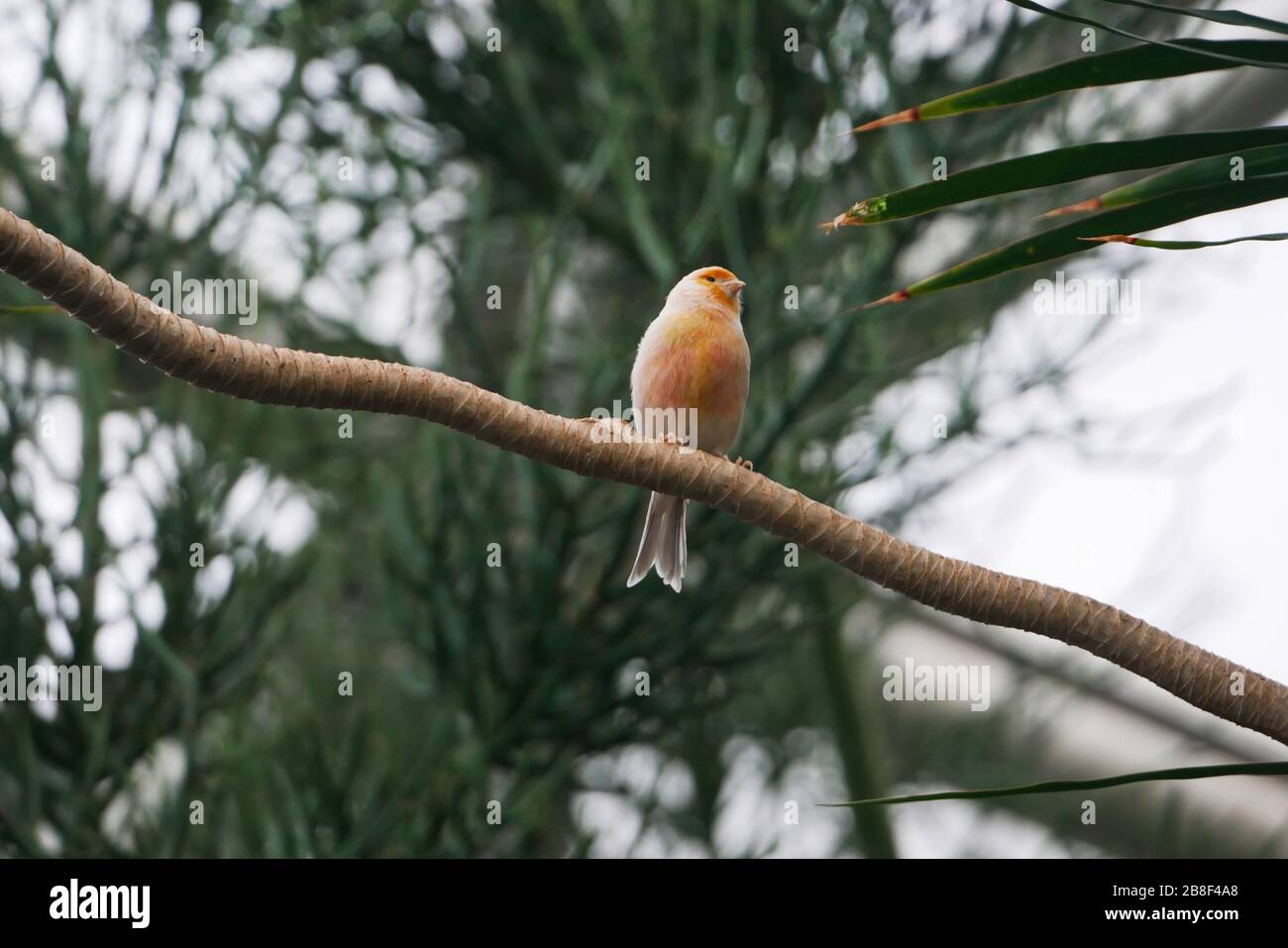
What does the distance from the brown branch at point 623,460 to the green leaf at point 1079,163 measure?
0.41 m

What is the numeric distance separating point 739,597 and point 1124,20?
2.65 m

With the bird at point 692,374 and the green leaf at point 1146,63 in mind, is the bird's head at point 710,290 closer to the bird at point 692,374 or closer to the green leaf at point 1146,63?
the bird at point 692,374

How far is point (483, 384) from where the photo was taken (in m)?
4.34

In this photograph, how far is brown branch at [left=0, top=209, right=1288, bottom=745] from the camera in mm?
1319

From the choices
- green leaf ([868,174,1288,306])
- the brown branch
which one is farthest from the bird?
green leaf ([868,174,1288,306])

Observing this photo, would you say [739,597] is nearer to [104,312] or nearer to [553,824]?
[553,824]

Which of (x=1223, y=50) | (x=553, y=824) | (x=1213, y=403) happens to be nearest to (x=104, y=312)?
(x=1223, y=50)

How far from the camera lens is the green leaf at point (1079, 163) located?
1.44 meters

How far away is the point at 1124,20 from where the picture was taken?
4.88 m

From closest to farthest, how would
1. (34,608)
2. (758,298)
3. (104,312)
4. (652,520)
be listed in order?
(104,312)
(652,520)
(34,608)
(758,298)

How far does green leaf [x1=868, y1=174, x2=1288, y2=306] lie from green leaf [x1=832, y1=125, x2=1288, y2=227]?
0.02m

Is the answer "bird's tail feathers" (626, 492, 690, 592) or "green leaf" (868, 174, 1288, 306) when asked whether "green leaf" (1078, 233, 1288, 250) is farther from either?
"bird's tail feathers" (626, 492, 690, 592)

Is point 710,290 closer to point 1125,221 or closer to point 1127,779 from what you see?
point 1125,221
